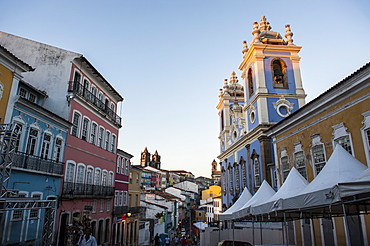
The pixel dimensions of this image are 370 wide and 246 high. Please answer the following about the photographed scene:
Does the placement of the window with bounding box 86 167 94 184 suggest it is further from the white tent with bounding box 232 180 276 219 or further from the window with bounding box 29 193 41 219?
the white tent with bounding box 232 180 276 219

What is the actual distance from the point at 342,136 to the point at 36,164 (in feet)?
44.6

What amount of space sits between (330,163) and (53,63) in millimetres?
17090

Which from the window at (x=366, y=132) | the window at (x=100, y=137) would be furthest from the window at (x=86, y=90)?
the window at (x=366, y=132)

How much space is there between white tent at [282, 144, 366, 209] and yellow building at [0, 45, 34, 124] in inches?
451

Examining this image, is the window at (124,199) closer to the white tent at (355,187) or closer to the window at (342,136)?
the window at (342,136)

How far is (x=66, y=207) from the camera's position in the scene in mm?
16672

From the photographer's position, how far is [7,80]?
12508 millimetres

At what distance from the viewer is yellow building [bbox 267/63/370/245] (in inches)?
400

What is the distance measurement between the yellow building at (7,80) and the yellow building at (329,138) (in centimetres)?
1281

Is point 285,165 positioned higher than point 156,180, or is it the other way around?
point 156,180

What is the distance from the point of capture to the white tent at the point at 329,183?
256 inches

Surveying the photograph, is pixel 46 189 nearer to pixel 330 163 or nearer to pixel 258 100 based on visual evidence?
pixel 330 163

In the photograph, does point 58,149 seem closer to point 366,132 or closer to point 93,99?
point 93,99

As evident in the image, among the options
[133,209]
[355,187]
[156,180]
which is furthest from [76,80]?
[156,180]
